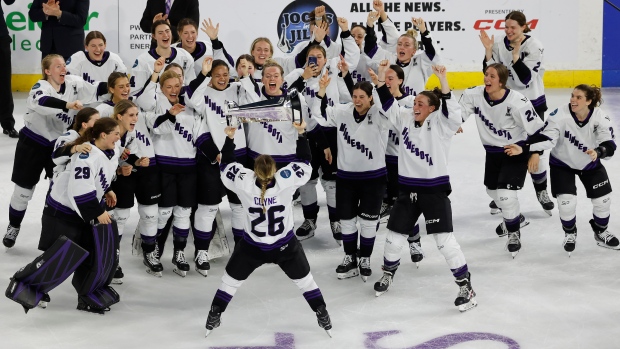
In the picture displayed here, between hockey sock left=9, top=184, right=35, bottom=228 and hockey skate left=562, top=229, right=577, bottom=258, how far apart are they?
4420mm

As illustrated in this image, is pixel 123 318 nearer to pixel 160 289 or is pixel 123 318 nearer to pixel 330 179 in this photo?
pixel 160 289

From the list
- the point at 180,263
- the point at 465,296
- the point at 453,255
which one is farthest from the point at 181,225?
the point at 465,296

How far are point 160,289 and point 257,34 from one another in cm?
693

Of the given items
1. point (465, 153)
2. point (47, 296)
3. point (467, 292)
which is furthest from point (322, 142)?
point (465, 153)

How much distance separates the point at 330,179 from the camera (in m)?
8.45

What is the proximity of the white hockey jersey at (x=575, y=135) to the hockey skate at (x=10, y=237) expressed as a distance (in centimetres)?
429

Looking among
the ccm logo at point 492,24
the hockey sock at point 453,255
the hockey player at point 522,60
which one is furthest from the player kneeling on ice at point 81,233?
the ccm logo at point 492,24

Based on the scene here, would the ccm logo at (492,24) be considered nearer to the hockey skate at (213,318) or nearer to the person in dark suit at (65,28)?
the person in dark suit at (65,28)

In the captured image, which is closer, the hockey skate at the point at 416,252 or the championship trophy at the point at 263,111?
the championship trophy at the point at 263,111

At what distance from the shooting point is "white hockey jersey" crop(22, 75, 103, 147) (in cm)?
797

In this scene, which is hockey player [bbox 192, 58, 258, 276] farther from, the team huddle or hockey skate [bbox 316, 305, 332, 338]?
hockey skate [bbox 316, 305, 332, 338]

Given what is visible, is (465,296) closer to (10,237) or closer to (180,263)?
(180,263)

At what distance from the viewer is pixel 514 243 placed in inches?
321

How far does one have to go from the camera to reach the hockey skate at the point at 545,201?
917 centimetres
